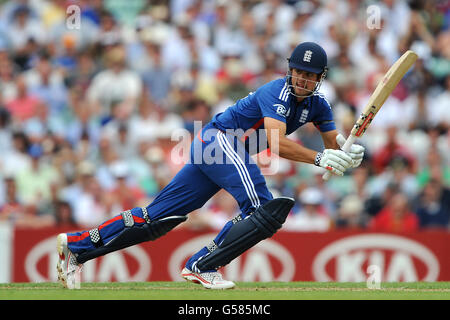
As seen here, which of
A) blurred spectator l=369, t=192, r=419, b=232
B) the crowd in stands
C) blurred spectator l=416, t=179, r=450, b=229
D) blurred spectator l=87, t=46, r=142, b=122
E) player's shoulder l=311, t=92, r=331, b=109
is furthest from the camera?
blurred spectator l=87, t=46, r=142, b=122

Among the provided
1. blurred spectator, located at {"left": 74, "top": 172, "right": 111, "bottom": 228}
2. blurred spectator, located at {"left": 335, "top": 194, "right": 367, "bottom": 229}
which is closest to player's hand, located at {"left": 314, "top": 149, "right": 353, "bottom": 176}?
blurred spectator, located at {"left": 335, "top": 194, "right": 367, "bottom": 229}

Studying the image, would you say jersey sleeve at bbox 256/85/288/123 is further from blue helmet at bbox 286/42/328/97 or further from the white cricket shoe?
the white cricket shoe

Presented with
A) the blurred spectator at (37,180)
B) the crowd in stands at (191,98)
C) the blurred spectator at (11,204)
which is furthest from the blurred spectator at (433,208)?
the blurred spectator at (11,204)

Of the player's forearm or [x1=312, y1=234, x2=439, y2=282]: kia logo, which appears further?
[x1=312, y1=234, x2=439, y2=282]: kia logo

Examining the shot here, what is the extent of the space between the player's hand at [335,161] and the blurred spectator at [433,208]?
4619 millimetres

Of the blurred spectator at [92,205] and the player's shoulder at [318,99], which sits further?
the blurred spectator at [92,205]

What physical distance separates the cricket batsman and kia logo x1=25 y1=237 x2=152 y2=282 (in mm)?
3165

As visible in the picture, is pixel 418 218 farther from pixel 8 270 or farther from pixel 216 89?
pixel 8 270

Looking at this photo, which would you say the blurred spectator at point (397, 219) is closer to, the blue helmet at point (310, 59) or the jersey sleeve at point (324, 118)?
the jersey sleeve at point (324, 118)

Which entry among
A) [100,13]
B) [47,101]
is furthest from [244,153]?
[100,13]

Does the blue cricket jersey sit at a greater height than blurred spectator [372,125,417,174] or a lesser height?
lesser

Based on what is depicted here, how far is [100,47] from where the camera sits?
44.9ft

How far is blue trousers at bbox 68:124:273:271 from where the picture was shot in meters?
6.72

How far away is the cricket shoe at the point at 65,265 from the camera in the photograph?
7086 mm
